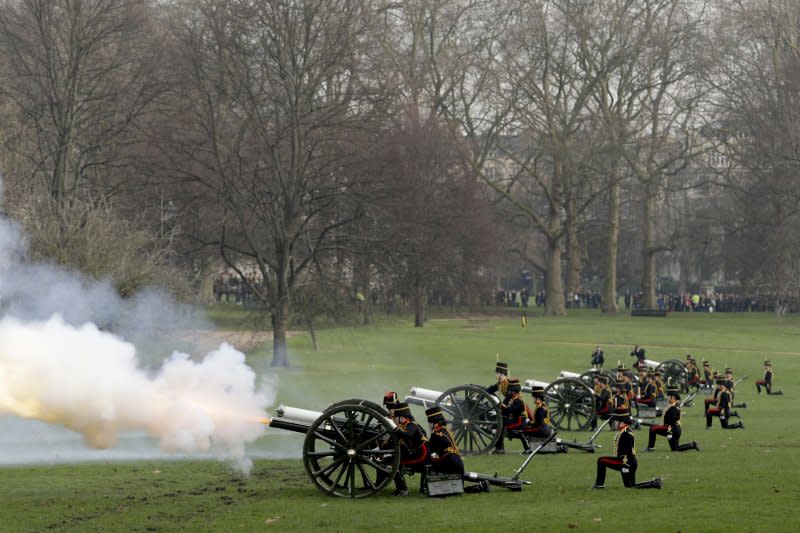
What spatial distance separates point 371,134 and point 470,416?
33.1m

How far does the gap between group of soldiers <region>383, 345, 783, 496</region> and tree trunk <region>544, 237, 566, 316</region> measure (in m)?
61.6

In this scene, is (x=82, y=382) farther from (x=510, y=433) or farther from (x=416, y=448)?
(x=510, y=433)

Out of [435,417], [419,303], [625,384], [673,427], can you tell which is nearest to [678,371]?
[625,384]

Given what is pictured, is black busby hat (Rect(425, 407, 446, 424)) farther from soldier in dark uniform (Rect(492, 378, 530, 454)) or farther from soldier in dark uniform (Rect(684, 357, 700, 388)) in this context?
soldier in dark uniform (Rect(684, 357, 700, 388))

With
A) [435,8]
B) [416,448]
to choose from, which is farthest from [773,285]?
[416,448]

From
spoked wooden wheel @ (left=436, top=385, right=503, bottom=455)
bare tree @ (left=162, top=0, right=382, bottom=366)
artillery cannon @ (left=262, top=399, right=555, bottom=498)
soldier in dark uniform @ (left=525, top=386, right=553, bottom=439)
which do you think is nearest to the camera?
artillery cannon @ (left=262, top=399, right=555, bottom=498)

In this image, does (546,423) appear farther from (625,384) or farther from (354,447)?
(354,447)

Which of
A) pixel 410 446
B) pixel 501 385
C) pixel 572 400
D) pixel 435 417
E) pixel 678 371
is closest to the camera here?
pixel 410 446

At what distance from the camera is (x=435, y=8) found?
9981 cm

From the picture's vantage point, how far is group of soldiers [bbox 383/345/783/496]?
22562 millimetres

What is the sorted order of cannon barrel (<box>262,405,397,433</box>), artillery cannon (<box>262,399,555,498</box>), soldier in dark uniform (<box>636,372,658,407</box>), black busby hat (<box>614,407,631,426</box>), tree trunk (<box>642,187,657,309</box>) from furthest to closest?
tree trunk (<box>642,187,657,309</box>), soldier in dark uniform (<box>636,372,658,407</box>), cannon barrel (<box>262,405,397,433</box>), black busby hat (<box>614,407,631,426</box>), artillery cannon (<box>262,399,555,498</box>)

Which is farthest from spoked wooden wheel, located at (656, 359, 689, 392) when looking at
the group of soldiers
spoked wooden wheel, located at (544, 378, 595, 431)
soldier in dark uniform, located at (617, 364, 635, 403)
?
spoked wooden wheel, located at (544, 378, 595, 431)

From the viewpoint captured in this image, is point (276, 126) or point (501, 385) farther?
point (276, 126)

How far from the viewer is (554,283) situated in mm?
108625
